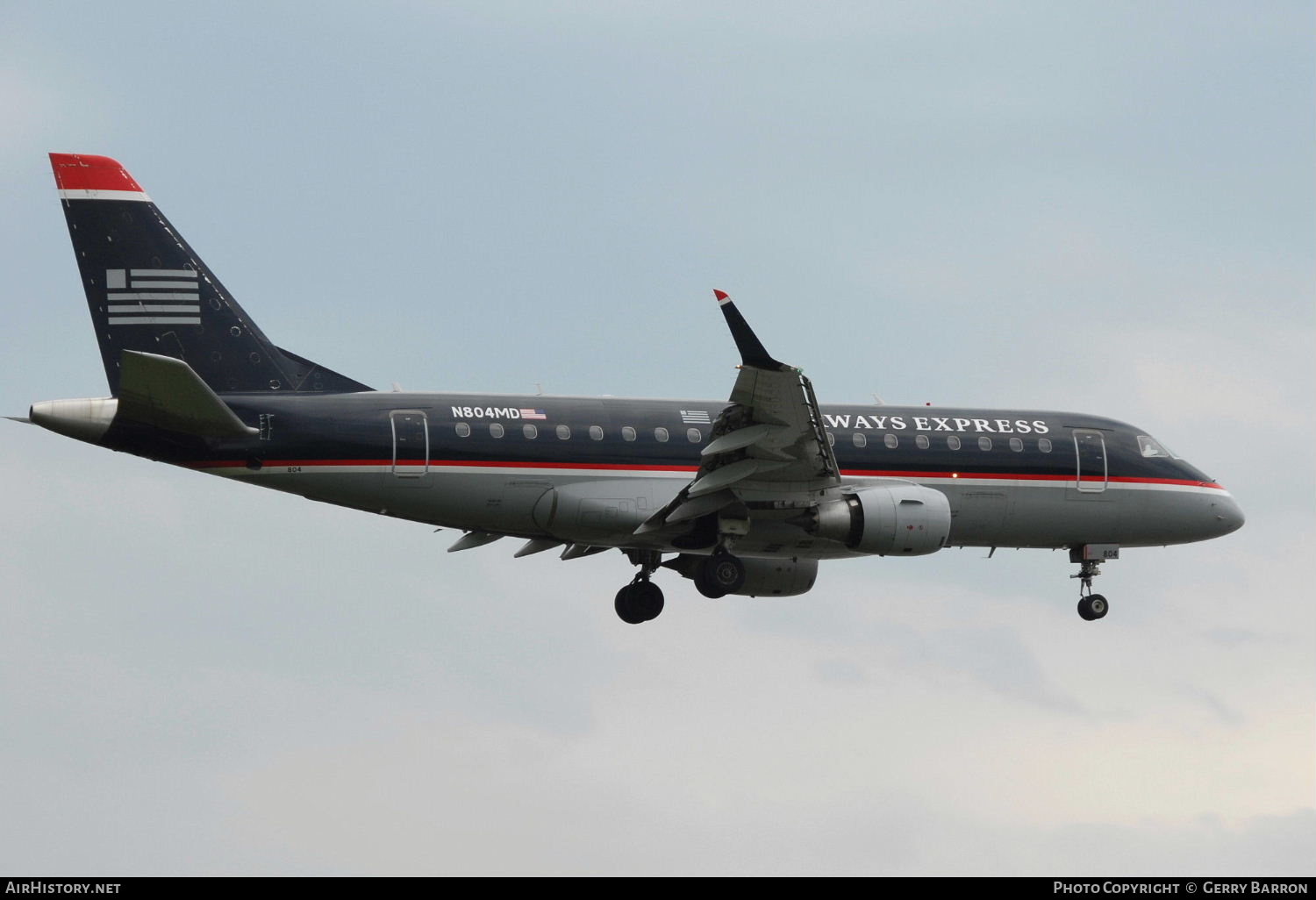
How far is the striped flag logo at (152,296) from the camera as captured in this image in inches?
1389

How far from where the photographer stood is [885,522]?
3628 cm

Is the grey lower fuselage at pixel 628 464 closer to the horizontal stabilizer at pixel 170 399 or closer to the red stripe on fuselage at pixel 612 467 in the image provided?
the red stripe on fuselage at pixel 612 467

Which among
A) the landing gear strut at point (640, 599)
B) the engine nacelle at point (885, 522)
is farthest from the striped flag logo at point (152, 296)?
Result: the engine nacelle at point (885, 522)

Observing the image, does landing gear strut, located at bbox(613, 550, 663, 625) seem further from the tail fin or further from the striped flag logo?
the striped flag logo

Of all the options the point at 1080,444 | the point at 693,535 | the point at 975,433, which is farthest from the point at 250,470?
the point at 1080,444

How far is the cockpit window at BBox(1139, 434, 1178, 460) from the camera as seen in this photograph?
41812 mm

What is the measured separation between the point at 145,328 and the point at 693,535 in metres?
10.9

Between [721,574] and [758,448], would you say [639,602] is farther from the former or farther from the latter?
[758,448]

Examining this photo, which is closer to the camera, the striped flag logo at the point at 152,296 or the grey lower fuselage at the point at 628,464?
the grey lower fuselage at the point at 628,464

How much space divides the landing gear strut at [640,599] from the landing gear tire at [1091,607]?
360 inches

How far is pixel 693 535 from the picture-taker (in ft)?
123

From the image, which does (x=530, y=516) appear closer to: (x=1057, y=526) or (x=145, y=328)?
(x=145, y=328)

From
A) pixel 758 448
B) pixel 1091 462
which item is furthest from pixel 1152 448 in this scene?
pixel 758 448

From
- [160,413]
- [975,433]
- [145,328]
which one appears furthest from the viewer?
[975,433]
